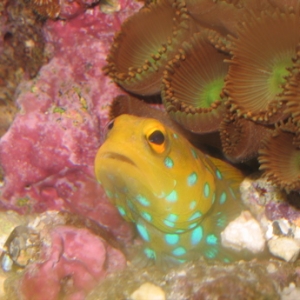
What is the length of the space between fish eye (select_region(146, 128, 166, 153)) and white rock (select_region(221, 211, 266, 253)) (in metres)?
0.99

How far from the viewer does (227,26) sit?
2.90 meters

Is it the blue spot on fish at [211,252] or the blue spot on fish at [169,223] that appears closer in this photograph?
the blue spot on fish at [169,223]

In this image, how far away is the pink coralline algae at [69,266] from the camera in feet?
8.86

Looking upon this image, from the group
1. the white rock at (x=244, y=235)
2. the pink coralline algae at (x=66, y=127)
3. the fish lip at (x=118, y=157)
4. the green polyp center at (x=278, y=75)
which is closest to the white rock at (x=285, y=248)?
the white rock at (x=244, y=235)

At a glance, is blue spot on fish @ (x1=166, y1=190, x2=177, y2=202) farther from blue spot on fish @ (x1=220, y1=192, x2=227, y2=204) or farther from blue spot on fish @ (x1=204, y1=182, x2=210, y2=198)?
blue spot on fish @ (x1=220, y1=192, x2=227, y2=204)

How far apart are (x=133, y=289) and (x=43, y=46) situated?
256 cm

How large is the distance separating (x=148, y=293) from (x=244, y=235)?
3.44 feet

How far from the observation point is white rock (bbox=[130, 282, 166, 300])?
2.30 m

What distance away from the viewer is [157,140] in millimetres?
2615

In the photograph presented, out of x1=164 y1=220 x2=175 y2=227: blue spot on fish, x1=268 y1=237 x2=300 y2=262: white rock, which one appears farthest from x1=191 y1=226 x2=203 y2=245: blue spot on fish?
x1=268 y1=237 x2=300 y2=262: white rock

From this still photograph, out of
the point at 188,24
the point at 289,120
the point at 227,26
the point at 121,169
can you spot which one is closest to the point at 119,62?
the point at 188,24

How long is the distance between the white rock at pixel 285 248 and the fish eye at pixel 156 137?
1.18 m

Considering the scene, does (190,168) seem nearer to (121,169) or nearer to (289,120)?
(121,169)

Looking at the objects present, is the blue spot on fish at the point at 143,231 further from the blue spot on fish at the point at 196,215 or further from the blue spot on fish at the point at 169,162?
the blue spot on fish at the point at 169,162
